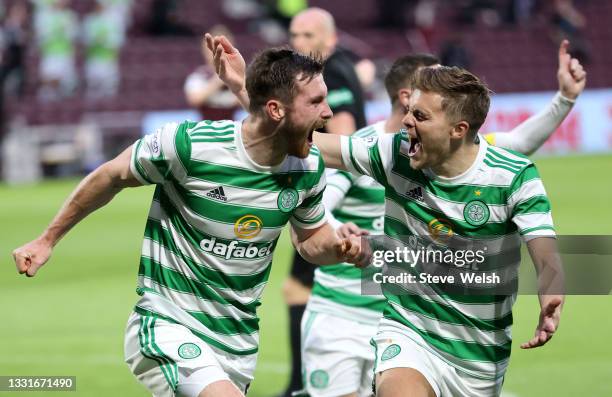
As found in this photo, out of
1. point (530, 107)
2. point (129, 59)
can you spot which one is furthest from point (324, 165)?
point (129, 59)

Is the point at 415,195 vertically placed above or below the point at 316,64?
below

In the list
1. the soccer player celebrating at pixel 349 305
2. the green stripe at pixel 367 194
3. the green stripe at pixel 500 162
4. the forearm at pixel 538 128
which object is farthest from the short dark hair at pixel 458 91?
the green stripe at pixel 367 194

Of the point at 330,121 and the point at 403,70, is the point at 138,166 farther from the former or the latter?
the point at 330,121

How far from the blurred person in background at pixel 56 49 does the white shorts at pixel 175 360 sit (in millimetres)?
20298

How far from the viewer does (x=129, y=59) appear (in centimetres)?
2714

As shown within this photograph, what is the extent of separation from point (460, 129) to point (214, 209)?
1.15 meters

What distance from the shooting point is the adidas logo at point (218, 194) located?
5164 millimetres

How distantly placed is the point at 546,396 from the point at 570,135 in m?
17.1

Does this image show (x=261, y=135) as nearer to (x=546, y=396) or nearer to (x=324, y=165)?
(x=324, y=165)

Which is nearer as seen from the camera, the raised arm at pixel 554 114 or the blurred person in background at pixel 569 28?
the raised arm at pixel 554 114

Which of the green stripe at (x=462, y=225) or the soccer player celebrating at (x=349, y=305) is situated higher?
the green stripe at (x=462, y=225)

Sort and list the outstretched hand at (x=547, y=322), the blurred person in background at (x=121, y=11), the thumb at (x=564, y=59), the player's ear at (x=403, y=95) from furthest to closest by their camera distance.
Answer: the blurred person in background at (x=121, y=11) → the player's ear at (x=403, y=95) → the thumb at (x=564, y=59) → the outstretched hand at (x=547, y=322)

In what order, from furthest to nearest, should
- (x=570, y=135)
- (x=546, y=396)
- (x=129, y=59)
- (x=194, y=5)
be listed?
(x=194, y=5) → (x=129, y=59) → (x=570, y=135) → (x=546, y=396)

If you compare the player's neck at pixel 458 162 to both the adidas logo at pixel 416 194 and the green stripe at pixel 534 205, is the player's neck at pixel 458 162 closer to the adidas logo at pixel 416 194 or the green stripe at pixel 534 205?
the adidas logo at pixel 416 194
